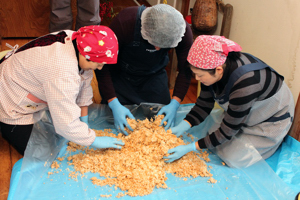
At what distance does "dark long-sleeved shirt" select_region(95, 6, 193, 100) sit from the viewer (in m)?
1.45

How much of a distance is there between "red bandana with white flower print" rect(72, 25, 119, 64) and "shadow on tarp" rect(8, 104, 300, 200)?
0.54 meters

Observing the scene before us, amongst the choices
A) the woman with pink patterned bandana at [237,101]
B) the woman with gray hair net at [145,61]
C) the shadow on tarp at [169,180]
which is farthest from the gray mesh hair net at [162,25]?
the shadow on tarp at [169,180]

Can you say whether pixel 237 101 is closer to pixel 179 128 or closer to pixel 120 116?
pixel 179 128

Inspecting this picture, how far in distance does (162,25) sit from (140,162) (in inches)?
26.3

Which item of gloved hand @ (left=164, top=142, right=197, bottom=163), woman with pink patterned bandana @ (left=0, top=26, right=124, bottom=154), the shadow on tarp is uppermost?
woman with pink patterned bandana @ (left=0, top=26, right=124, bottom=154)

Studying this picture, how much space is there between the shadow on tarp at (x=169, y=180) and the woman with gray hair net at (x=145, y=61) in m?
0.38

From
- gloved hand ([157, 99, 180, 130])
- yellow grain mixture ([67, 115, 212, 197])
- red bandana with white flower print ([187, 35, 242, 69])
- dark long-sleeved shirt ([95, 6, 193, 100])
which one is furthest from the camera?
gloved hand ([157, 99, 180, 130])

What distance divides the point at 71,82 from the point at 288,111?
3.63 feet

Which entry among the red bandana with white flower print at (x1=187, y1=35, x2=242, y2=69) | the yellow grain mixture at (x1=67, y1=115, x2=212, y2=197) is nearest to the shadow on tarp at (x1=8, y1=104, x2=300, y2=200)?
the yellow grain mixture at (x1=67, y1=115, x2=212, y2=197)

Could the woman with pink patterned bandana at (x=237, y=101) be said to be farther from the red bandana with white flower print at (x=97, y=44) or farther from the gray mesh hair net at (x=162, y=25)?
the red bandana with white flower print at (x=97, y=44)

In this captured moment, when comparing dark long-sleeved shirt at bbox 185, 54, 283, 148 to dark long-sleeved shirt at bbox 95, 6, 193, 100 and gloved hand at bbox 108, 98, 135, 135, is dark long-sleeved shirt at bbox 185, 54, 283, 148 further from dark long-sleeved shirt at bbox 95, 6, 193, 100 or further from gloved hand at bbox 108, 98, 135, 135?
gloved hand at bbox 108, 98, 135, 135

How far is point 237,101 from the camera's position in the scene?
1.18 metres

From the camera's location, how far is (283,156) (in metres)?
1.49

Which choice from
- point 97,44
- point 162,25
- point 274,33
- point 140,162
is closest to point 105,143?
point 140,162
